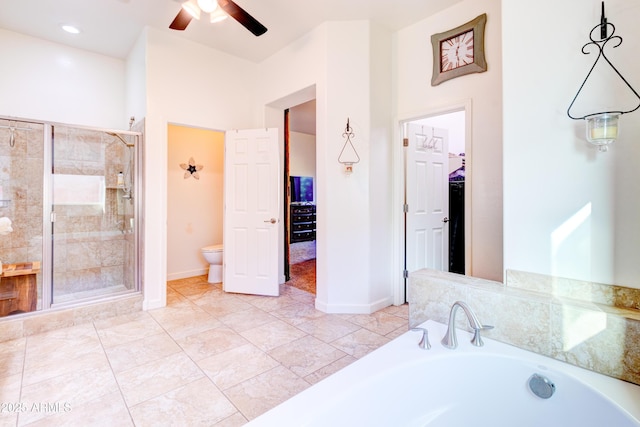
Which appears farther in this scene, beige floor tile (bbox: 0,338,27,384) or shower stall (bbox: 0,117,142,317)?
shower stall (bbox: 0,117,142,317)

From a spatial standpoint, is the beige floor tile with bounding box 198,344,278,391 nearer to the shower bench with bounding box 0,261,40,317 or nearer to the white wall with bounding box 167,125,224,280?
the shower bench with bounding box 0,261,40,317

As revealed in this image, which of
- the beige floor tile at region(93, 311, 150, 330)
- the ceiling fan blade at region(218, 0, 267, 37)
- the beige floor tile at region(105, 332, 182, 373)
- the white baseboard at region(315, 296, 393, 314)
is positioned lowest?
the beige floor tile at region(105, 332, 182, 373)

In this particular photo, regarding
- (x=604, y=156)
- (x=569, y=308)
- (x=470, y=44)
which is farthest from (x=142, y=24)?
(x=569, y=308)

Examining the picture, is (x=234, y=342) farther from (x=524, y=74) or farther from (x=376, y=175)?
(x=524, y=74)

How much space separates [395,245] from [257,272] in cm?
169

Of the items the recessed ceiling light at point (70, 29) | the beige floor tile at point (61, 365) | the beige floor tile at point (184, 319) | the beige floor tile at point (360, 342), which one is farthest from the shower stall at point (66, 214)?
the beige floor tile at point (360, 342)

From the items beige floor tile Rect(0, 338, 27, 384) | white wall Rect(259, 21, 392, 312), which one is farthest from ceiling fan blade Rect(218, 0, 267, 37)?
beige floor tile Rect(0, 338, 27, 384)

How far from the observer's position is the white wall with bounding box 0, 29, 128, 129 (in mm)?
3477

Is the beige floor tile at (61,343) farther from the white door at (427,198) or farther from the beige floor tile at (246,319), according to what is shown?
the white door at (427,198)

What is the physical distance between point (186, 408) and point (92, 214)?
2.82 m

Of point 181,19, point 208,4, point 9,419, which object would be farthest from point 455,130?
point 9,419

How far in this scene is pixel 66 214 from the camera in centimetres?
330

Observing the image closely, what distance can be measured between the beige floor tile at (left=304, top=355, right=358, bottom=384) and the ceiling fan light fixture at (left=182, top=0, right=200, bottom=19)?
2808 millimetres

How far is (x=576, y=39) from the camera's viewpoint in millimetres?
1551
